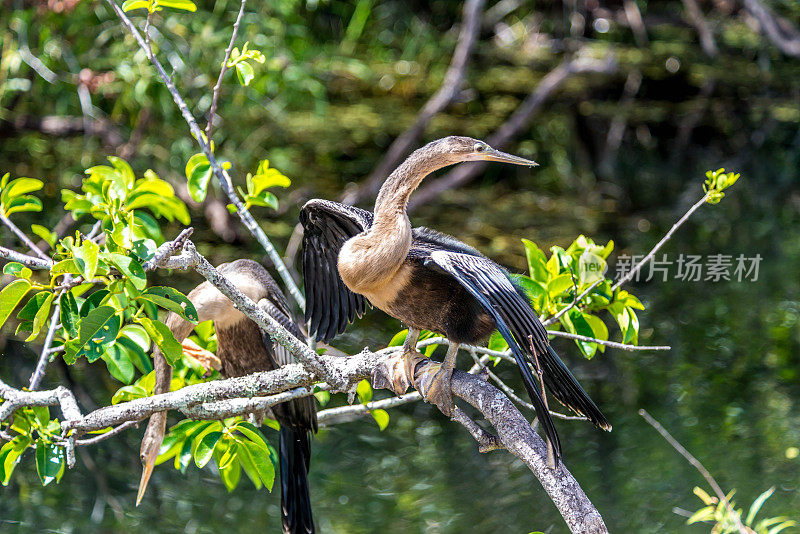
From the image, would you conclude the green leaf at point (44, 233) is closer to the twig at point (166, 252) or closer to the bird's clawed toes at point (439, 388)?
the twig at point (166, 252)

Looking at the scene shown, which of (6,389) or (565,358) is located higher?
(565,358)

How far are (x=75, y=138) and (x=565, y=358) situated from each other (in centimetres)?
326

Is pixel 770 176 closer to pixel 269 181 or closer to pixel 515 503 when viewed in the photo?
pixel 515 503

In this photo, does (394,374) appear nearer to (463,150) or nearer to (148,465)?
(463,150)

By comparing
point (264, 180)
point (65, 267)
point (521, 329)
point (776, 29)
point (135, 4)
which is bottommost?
point (521, 329)

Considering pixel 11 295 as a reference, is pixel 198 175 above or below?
above

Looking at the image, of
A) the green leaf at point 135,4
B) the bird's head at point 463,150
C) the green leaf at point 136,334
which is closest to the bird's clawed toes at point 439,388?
the bird's head at point 463,150

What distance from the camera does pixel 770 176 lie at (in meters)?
6.14

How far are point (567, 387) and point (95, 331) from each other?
2.91 feet

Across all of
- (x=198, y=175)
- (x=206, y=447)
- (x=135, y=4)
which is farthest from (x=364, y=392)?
(x=135, y=4)

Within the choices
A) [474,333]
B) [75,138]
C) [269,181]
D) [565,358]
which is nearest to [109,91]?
[75,138]

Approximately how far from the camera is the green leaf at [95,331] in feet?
5.71

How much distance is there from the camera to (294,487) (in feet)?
9.07

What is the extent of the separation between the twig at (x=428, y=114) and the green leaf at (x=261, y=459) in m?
3.08
